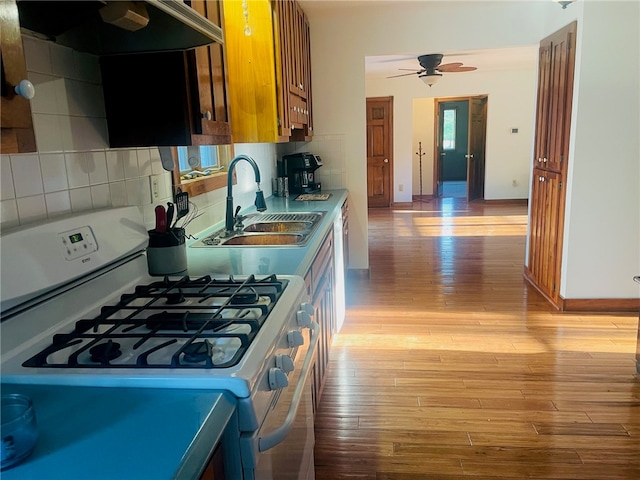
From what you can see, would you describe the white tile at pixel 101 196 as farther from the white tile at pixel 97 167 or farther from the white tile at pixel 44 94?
the white tile at pixel 44 94

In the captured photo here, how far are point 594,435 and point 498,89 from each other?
7257 mm

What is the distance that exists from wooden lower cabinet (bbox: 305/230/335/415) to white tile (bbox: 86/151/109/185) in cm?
80

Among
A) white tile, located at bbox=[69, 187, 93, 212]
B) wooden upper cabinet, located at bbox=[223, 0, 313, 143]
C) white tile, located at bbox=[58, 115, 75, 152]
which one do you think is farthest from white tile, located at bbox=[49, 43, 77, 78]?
wooden upper cabinet, located at bbox=[223, 0, 313, 143]

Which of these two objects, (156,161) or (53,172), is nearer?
(53,172)

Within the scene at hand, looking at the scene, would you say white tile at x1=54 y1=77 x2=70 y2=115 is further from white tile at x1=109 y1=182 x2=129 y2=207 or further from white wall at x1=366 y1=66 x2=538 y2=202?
white wall at x1=366 y1=66 x2=538 y2=202

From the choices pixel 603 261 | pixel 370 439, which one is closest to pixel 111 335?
pixel 370 439

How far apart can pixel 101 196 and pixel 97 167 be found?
0.31 feet

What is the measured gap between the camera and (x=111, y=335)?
1.06 m

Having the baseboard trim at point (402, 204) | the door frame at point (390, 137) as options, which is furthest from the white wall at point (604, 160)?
the door frame at point (390, 137)

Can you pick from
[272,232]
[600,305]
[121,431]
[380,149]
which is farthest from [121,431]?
[380,149]

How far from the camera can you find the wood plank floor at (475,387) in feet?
6.52

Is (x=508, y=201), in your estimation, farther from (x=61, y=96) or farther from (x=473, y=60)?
(x=61, y=96)

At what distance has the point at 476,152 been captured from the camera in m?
9.01

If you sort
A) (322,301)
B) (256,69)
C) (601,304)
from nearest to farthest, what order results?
(322,301), (256,69), (601,304)
